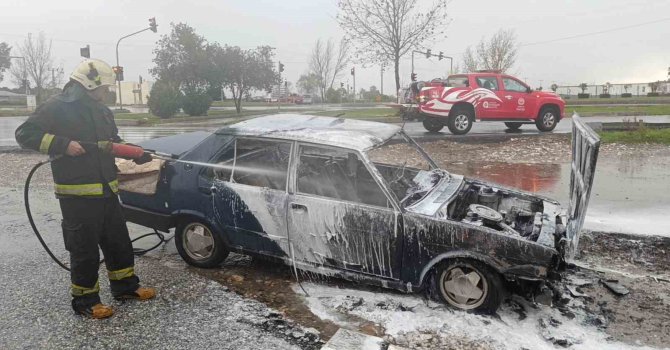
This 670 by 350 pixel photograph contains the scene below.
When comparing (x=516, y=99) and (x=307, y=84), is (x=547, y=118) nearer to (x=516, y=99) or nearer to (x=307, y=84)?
(x=516, y=99)

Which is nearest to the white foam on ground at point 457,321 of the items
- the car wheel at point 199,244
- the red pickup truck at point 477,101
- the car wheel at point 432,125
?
the car wheel at point 199,244

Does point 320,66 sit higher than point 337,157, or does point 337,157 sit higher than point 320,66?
point 320,66

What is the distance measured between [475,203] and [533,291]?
1.02 m

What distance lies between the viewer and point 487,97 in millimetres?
13930

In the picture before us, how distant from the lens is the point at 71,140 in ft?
11.9

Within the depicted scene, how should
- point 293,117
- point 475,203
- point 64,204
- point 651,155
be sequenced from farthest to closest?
1. point 651,155
2. point 293,117
3. point 475,203
4. point 64,204

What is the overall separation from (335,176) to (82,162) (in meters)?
1.99

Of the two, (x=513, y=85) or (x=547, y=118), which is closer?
(x=513, y=85)

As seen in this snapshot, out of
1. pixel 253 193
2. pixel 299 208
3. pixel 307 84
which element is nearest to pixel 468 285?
pixel 299 208

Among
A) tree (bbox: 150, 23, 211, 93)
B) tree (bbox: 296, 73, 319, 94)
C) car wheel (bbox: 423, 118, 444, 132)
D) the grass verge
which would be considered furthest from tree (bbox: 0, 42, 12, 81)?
the grass verge

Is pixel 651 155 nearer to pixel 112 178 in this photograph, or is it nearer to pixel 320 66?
pixel 112 178

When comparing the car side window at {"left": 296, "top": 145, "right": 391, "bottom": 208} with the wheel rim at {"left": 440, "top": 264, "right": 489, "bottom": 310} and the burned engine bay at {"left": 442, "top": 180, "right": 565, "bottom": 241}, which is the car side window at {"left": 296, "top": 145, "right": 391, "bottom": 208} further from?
the wheel rim at {"left": 440, "top": 264, "right": 489, "bottom": 310}

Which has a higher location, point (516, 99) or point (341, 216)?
point (516, 99)

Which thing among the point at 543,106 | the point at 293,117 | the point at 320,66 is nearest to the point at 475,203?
the point at 293,117
